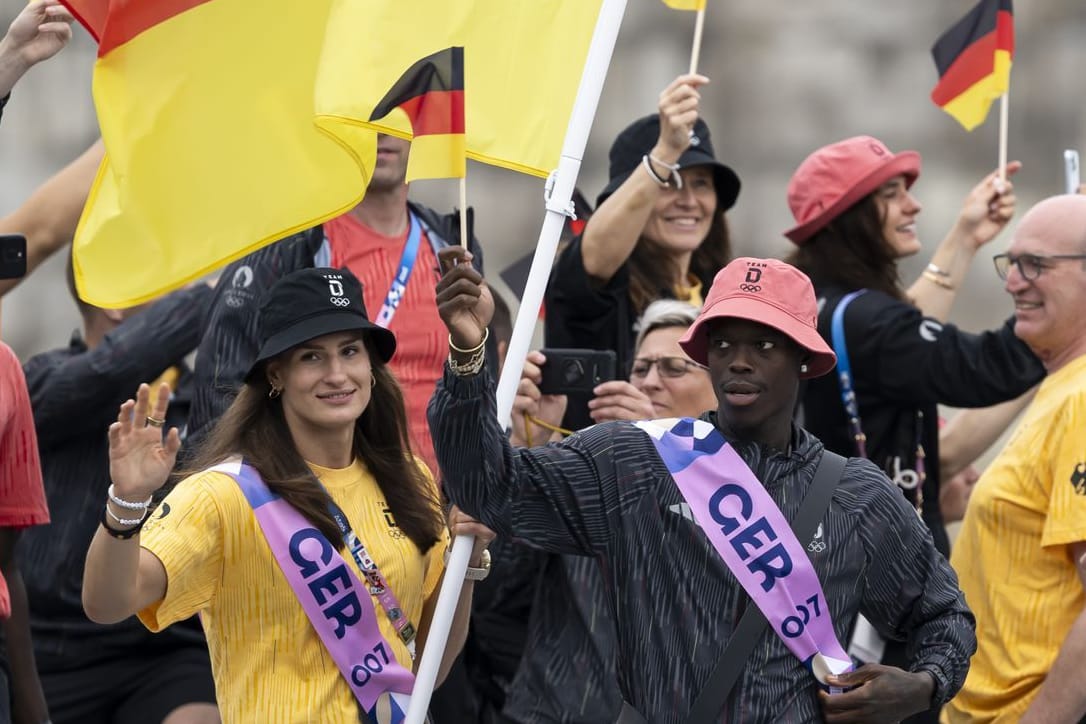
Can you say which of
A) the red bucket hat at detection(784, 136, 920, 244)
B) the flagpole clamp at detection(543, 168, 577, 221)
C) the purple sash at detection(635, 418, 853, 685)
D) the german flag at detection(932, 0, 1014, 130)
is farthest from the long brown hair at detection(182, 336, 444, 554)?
the german flag at detection(932, 0, 1014, 130)

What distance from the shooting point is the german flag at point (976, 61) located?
751 centimetres

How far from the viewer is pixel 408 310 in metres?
6.12

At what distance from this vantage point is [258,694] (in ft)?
16.2

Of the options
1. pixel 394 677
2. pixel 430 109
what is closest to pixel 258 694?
pixel 394 677

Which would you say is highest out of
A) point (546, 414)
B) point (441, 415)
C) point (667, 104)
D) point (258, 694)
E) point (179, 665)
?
point (667, 104)

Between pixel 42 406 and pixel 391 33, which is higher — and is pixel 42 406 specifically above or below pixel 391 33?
below

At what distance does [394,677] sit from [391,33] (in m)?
1.57

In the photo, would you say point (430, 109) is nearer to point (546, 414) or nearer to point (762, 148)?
point (546, 414)

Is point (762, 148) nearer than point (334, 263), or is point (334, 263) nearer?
point (334, 263)

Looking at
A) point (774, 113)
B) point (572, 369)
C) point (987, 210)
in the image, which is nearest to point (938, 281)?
point (987, 210)

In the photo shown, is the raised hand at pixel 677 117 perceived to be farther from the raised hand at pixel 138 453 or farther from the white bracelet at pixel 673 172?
the raised hand at pixel 138 453

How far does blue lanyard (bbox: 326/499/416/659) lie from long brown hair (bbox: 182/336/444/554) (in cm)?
3

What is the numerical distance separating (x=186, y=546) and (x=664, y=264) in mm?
2499

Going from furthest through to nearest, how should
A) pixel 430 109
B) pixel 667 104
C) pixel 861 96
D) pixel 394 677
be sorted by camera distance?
pixel 861 96 < pixel 667 104 < pixel 394 677 < pixel 430 109
